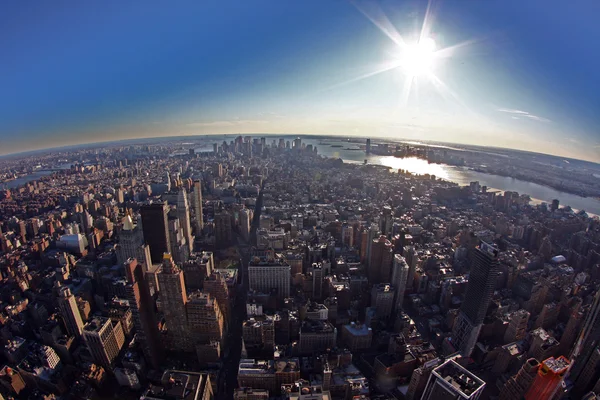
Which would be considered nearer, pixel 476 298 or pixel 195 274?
pixel 476 298

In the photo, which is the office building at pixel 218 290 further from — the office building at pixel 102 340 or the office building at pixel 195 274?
the office building at pixel 102 340

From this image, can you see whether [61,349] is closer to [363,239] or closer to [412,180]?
[363,239]

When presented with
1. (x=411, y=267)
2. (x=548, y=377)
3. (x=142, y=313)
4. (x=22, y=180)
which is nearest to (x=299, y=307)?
(x=142, y=313)

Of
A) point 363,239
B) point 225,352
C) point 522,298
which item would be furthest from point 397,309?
point 225,352

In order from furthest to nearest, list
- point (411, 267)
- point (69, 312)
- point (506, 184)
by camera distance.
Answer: point (506, 184) → point (411, 267) → point (69, 312)

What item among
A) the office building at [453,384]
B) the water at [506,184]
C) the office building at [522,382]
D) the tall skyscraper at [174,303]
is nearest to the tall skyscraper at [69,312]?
the tall skyscraper at [174,303]

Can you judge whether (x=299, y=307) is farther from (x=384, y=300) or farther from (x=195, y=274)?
(x=195, y=274)

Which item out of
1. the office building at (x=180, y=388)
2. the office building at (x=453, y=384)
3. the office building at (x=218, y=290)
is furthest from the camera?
the office building at (x=218, y=290)
